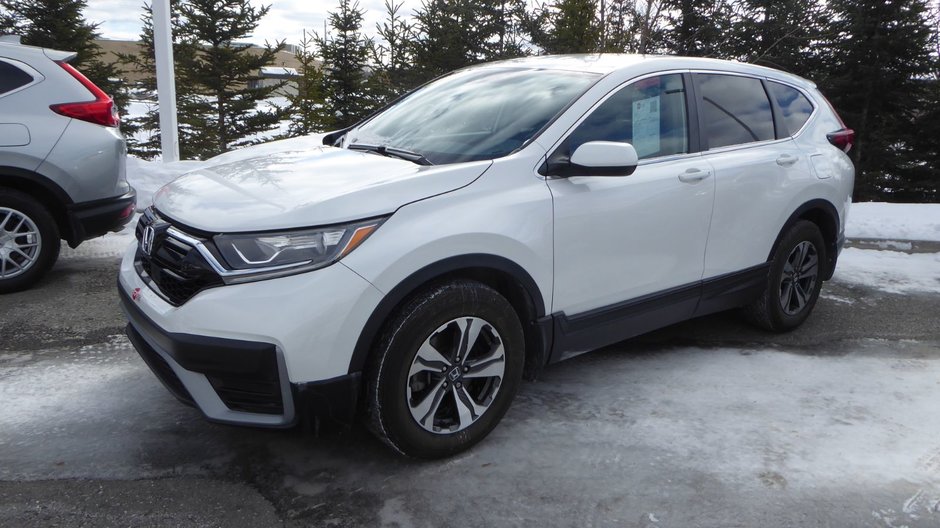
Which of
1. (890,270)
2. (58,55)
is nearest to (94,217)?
(58,55)

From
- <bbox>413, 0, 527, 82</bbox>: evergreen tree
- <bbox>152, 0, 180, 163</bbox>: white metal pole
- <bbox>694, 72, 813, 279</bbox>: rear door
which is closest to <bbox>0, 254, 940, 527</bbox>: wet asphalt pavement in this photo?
<bbox>694, 72, 813, 279</bbox>: rear door

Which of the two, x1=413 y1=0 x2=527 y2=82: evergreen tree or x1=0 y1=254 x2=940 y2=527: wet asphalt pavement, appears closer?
x1=0 y1=254 x2=940 y2=527: wet asphalt pavement

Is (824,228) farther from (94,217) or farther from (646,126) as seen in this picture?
(94,217)

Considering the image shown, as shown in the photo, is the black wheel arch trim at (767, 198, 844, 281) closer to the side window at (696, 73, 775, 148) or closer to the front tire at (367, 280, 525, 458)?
the side window at (696, 73, 775, 148)

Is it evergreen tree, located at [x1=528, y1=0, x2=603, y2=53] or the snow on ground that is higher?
evergreen tree, located at [x1=528, y1=0, x2=603, y2=53]

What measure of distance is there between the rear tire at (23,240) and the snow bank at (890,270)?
6.22m

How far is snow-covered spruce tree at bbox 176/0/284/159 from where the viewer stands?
19297 mm

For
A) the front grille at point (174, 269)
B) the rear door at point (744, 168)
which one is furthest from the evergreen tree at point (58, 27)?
the rear door at point (744, 168)

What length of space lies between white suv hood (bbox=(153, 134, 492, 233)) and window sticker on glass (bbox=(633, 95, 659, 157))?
956mm

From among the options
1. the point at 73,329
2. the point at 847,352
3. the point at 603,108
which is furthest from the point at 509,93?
the point at 73,329

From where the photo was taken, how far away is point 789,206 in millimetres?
4371

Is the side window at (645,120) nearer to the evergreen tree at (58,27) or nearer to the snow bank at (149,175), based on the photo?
the snow bank at (149,175)

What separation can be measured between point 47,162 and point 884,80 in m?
20.2

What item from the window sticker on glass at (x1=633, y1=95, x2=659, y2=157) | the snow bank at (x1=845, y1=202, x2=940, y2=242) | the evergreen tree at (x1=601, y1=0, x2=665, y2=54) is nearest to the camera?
the window sticker on glass at (x1=633, y1=95, x2=659, y2=157)
